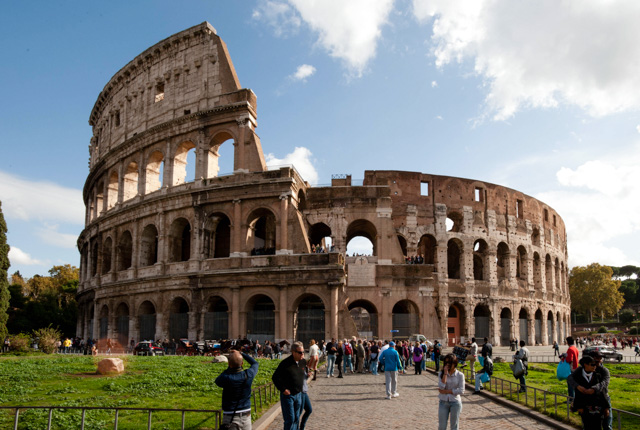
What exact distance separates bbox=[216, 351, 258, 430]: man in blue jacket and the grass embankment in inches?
105

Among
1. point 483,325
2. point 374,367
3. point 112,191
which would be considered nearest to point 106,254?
point 112,191

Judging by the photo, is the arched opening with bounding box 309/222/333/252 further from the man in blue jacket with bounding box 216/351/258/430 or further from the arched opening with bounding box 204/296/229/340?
the man in blue jacket with bounding box 216/351/258/430

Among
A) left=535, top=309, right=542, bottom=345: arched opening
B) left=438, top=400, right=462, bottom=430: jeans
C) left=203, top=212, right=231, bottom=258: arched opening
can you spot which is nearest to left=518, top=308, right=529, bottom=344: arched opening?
left=535, top=309, right=542, bottom=345: arched opening

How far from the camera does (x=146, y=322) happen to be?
3381cm

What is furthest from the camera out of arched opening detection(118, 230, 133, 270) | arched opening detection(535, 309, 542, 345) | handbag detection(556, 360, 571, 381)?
arched opening detection(535, 309, 542, 345)

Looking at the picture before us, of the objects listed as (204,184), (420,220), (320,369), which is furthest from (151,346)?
(420,220)

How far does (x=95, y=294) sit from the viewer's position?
125 feet

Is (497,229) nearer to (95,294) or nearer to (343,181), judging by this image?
(343,181)

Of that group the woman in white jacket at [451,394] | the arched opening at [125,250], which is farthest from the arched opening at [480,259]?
the woman in white jacket at [451,394]

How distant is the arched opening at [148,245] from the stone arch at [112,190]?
6354 millimetres

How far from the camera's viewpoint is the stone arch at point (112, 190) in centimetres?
4000

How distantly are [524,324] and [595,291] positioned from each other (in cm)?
3894

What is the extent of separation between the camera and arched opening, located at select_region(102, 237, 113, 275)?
1537 inches

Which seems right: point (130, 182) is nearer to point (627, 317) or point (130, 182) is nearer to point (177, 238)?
point (177, 238)
